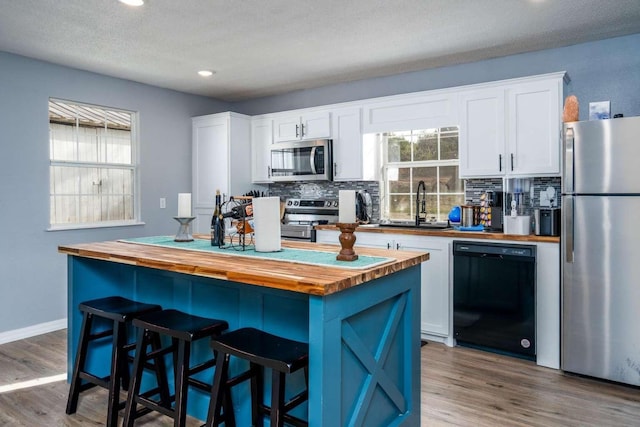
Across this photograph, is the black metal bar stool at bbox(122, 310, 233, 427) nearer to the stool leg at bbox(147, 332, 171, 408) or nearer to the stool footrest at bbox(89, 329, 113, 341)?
the stool leg at bbox(147, 332, 171, 408)

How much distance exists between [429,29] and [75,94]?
3.38 meters

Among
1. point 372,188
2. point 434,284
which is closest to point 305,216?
point 372,188

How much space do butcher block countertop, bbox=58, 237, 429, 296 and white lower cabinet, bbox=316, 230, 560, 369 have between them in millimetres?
1232

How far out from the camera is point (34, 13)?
9.89 ft

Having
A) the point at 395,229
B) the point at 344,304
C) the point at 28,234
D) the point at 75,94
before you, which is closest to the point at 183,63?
the point at 75,94

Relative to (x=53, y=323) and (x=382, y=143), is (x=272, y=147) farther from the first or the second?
(x=53, y=323)

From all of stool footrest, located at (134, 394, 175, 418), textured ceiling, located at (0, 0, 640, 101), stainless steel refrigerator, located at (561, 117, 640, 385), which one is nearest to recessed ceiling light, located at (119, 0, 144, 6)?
textured ceiling, located at (0, 0, 640, 101)

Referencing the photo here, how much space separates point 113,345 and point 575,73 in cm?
396

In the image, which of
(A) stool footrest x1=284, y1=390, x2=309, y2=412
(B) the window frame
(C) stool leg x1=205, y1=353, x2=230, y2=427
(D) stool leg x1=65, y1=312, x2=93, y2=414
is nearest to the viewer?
(A) stool footrest x1=284, y1=390, x2=309, y2=412

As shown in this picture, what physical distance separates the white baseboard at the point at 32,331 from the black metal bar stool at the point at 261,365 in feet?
9.67

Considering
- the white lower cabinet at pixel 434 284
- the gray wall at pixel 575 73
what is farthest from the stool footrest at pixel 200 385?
the gray wall at pixel 575 73

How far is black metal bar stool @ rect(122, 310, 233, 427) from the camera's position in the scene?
6.81 feet

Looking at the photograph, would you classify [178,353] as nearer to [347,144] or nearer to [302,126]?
[347,144]

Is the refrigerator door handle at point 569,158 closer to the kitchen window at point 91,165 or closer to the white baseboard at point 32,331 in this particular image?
the kitchen window at point 91,165
